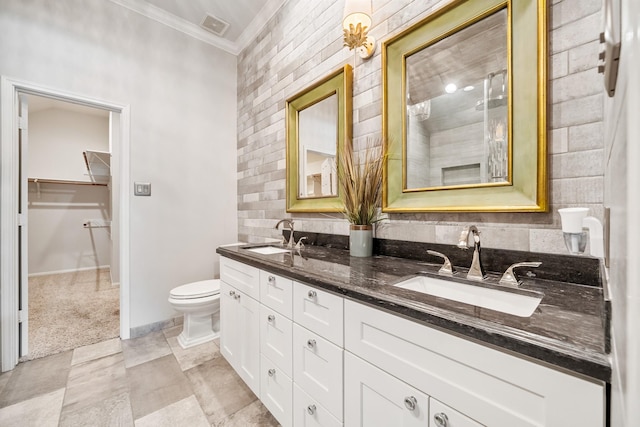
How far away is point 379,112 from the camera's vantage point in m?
1.52

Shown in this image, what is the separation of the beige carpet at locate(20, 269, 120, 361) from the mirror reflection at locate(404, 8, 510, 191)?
2.89m

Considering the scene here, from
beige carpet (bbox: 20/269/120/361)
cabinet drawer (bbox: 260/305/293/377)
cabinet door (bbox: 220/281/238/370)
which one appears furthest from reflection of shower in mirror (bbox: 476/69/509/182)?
beige carpet (bbox: 20/269/120/361)

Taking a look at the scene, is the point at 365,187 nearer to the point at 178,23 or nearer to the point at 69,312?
the point at 178,23

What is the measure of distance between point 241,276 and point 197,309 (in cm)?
78

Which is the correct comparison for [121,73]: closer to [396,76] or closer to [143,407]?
[396,76]

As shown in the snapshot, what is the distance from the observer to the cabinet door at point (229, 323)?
1.69 m

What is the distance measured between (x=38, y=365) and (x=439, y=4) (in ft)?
11.0

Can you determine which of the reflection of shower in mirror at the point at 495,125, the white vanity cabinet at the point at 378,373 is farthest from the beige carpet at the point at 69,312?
the reflection of shower in mirror at the point at 495,125

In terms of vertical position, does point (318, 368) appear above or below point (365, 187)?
below

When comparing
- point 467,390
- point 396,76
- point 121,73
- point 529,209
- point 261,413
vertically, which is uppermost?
point 121,73

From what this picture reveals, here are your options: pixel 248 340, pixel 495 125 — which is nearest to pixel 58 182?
pixel 248 340

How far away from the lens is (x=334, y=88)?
176 cm

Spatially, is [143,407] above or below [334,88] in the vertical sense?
below

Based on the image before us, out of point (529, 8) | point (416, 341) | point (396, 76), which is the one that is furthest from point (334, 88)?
point (416, 341)
